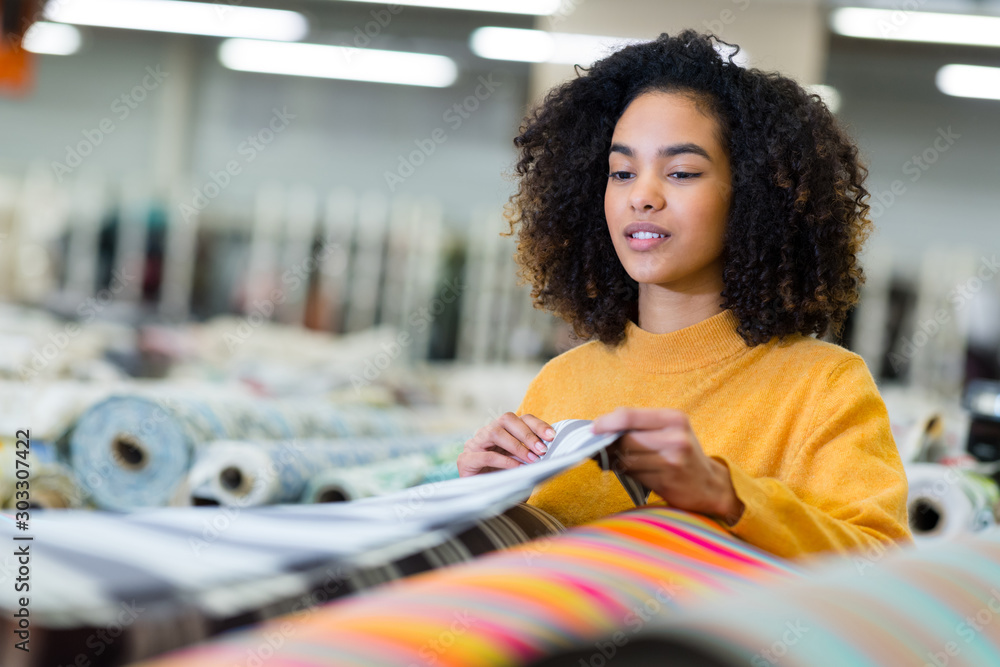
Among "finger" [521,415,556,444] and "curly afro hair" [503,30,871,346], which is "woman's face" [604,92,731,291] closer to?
"curly afro hair" [503,30,871,346]

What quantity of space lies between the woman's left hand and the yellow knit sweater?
18mm

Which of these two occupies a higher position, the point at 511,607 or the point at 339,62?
the point at 339,62

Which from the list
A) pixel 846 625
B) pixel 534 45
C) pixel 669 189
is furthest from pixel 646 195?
pixel 534 45

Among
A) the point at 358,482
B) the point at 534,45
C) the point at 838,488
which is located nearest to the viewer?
the point at 838,488

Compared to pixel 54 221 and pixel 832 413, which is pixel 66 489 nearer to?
pixel 832 413

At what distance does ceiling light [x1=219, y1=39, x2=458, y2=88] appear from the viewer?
6332 mm

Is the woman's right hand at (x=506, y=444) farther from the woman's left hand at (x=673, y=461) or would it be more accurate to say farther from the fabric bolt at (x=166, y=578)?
the fabric bolt at (x=166, y=578)

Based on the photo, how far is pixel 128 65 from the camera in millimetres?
6703

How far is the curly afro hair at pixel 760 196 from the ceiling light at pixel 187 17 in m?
5.17

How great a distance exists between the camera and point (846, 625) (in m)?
0.64

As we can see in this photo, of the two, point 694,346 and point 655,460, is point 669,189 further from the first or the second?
point 655,460

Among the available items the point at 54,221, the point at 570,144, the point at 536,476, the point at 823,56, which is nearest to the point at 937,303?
the point at 823,56

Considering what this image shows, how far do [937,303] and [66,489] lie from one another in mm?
4761

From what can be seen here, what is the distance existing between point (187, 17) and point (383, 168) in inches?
64.4
